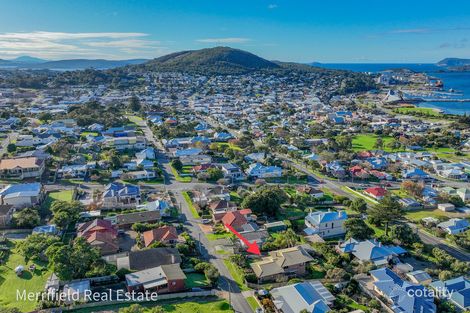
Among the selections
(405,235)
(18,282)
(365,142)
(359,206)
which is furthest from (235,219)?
(365,142)

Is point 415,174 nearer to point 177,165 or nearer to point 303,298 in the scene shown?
point 177,165

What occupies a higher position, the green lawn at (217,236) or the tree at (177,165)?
the tree at (177,165)

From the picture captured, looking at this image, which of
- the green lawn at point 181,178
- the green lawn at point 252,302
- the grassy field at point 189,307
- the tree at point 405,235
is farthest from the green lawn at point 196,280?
the green lawn at point 181,178

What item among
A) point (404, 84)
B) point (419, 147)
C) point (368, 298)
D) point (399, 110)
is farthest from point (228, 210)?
point (404, 84)

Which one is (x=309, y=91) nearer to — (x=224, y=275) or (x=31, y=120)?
(x=31, y=120)

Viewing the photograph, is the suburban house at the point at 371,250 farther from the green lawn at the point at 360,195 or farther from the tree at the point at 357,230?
the green lawn at the point at 360,195

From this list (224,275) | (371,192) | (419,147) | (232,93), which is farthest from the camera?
(232,93)

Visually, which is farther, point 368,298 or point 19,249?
point 19,249

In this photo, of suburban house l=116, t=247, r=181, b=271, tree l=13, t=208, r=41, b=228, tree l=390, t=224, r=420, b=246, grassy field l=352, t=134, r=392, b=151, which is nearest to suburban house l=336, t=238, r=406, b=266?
tree l=390, t=224, r=420, b=246

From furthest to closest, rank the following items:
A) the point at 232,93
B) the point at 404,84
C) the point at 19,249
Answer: the point at 404,84 < the point at 232,93 < the point at 19,249
